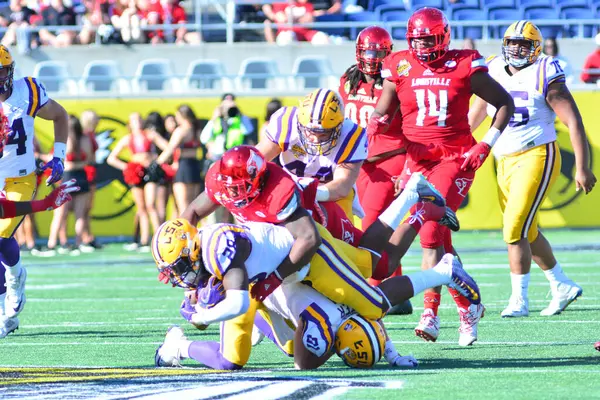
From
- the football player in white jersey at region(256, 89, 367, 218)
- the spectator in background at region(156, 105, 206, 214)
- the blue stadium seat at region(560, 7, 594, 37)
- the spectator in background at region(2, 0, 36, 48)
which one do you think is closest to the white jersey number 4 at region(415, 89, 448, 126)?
the football player in white jersey at region(256, 89, 367, 218)

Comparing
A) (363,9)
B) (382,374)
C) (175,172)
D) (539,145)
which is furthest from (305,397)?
(363,9)

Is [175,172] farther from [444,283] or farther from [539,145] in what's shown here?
[444,283]

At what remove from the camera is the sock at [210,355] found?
5.30m

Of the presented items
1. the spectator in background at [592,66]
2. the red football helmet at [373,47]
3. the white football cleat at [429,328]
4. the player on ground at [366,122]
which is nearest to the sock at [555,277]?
the player on ground at [366,122]

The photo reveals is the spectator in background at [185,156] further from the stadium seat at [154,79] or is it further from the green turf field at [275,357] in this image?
the green turf field at [275,357]

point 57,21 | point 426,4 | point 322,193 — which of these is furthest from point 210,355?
point 57,21

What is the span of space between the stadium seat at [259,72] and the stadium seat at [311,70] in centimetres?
28

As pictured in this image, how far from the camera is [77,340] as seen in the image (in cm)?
668

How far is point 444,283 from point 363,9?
512 inches

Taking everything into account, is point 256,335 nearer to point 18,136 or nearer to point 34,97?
point 18,136

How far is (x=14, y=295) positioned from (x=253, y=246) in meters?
2.69

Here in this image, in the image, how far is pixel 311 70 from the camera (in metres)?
16.5

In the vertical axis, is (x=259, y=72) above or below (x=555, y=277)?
below

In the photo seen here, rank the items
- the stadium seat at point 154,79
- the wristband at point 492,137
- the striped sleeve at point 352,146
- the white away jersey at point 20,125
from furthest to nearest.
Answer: the stadium seat at point 154,79
the white away jersey at point 20,125
the wristband at point 492,137
the striped sleeve at point 352,146
